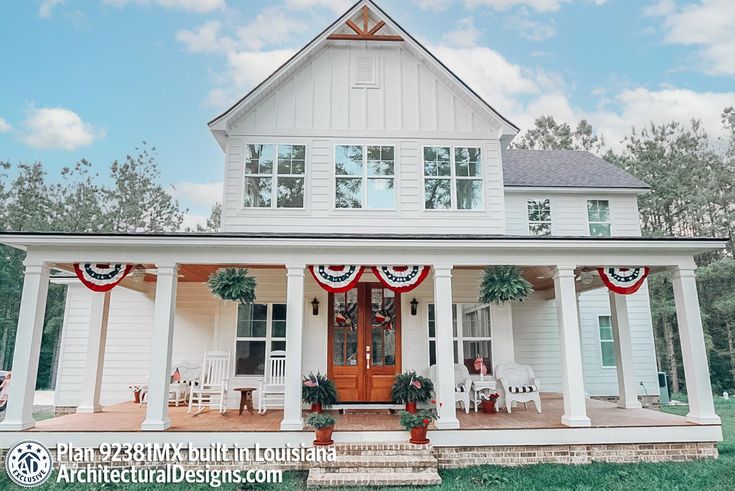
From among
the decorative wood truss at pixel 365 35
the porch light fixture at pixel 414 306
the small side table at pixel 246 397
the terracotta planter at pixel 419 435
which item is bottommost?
the terracotta planter at pixel 419 435

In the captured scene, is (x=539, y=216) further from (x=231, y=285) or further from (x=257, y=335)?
(x=231, y=285)

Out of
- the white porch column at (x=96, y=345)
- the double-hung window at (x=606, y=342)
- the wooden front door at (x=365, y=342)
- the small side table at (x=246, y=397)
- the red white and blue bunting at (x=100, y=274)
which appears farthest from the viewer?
the double-hung window at (x=606, y=342)

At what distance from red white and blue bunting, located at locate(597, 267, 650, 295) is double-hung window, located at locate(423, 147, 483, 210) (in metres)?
2.84

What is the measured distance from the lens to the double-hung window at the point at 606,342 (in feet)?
41.5

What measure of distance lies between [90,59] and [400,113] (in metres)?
20.8

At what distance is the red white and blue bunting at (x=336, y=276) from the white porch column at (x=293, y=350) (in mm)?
302

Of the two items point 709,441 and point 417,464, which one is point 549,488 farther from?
point 709,441

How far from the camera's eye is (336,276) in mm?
7387

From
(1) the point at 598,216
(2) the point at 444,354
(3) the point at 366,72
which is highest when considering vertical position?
(3) the point at 366,72

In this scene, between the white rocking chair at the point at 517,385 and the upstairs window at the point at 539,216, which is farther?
the upstairs window at the point at 539,216

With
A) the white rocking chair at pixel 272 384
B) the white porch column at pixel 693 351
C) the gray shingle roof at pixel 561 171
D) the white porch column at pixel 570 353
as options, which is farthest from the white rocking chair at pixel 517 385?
the gray shingle roof at pixel 561 171

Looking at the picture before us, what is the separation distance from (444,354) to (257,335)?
14.9 feet

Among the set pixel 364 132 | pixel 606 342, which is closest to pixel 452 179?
pixel 364 132

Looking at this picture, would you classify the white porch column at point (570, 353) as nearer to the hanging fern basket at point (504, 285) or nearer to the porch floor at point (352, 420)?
the porch floor at point (352, 420)
